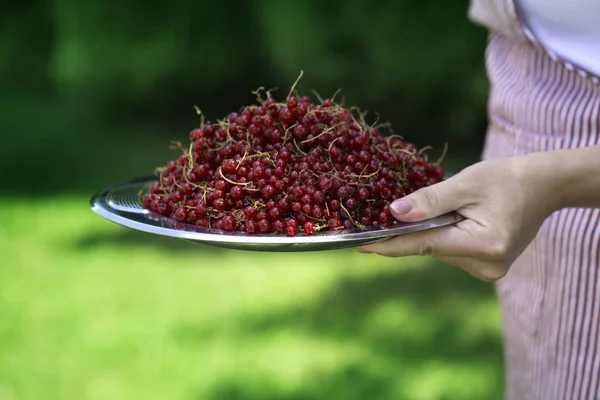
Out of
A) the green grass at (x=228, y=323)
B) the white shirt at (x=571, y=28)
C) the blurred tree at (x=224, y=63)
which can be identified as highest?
the blurred tree at (x=224, y=63)

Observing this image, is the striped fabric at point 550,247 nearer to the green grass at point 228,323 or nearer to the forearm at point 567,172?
the forearm at point 567,172

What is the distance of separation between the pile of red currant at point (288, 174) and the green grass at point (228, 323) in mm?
1604

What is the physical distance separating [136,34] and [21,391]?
388 centimetres

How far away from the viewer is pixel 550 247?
1.46 metres

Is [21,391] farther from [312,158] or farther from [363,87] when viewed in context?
[363,87]

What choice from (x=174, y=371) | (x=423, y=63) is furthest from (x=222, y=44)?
(x=174, y=371)

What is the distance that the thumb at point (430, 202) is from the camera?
112 centimetres

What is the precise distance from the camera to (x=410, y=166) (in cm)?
134

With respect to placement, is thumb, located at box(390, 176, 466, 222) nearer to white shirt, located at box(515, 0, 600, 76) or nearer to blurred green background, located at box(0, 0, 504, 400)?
white shirt, located at box(515, 0, 600, 76)

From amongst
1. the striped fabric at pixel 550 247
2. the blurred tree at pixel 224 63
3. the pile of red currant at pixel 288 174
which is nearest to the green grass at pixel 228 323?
the striped fabric at pixel 550 247

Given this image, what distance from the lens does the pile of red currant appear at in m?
1.16

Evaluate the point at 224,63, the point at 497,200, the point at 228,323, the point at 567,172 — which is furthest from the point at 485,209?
the point at 224,63

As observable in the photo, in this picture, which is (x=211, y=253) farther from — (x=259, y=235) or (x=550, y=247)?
(x=259, y=235)

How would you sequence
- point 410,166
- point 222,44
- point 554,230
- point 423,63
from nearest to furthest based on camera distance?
point 410,166 < point 554,230 < point 423,63 < point 222,44
